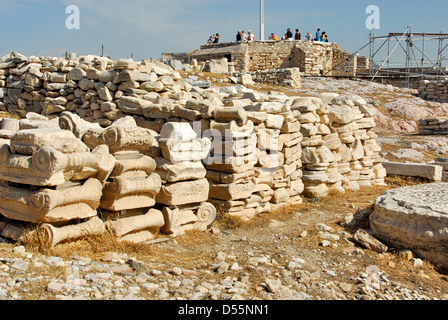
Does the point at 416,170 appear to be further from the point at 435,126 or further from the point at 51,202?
the point at 51,202

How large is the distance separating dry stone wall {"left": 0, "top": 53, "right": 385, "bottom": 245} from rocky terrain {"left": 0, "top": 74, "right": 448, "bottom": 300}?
0.96 ft

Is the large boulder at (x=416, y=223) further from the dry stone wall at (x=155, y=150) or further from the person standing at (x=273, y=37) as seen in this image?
the person standing at (x=273, y=37)

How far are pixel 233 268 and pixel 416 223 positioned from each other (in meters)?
2.43

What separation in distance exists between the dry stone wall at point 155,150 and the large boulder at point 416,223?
186 centimetres

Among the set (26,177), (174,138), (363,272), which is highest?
(174,138)

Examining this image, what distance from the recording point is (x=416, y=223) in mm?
5414

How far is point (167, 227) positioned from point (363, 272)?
91.3 inches

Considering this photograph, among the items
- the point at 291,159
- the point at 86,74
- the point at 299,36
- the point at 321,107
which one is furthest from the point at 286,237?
the point at 299,36

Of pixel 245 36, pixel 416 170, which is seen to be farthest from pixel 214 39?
pixel 416 170

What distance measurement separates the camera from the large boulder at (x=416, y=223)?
5.21 meters

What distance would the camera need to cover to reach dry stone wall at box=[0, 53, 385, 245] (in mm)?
4332

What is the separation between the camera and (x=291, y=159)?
303 inches

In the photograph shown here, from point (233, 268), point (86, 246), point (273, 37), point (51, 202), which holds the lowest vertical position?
point (233, 268)
